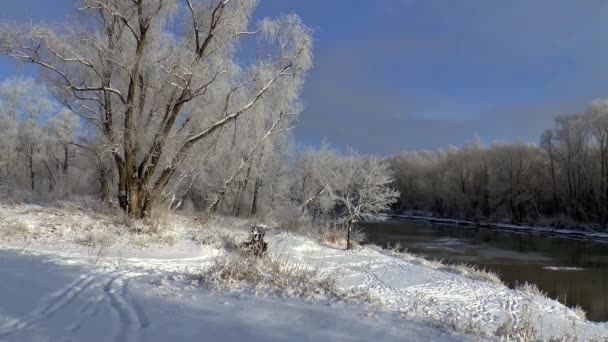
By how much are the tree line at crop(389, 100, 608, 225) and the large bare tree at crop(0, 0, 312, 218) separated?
37.2 metres

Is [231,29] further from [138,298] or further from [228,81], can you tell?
[138,298]

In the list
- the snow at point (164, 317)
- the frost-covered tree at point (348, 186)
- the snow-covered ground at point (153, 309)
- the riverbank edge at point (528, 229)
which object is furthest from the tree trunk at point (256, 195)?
the snow at point (164, 317)

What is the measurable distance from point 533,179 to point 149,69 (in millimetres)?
56210

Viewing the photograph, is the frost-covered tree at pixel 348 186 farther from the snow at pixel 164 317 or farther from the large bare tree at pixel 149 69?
the snow at pixel 164 317

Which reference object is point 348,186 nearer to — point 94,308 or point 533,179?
point 94,308

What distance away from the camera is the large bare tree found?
12.7 meters

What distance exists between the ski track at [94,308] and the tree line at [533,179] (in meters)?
46.2

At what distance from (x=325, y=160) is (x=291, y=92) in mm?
27895

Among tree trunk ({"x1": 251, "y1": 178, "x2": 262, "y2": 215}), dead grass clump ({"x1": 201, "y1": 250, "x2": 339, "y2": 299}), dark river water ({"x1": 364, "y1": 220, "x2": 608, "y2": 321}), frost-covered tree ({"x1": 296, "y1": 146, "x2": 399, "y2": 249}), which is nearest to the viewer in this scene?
dead grass clump ({"x1": 201, "y1": 250, "x2": 339, "y2": 299})

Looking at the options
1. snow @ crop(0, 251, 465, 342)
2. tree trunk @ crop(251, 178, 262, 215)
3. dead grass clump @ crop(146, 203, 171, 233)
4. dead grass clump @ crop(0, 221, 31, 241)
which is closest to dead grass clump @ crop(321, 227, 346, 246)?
dead grass clump @ crop(146, 203, 171, 233)

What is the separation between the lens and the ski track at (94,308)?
13.3 ft

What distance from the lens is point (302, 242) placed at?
17.1 m

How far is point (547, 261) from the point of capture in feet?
83.7

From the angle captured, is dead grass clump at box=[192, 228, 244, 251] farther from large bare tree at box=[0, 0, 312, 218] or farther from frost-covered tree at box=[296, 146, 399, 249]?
frost-covered tree at box=[296, 146, 399, 249]
